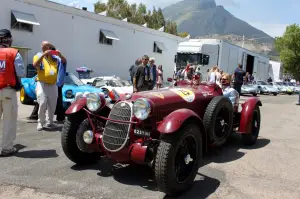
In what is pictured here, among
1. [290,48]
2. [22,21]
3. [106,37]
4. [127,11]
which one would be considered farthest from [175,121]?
[290,48]

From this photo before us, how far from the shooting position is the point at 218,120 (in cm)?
586

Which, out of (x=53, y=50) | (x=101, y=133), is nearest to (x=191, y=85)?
(x=101, y=133)

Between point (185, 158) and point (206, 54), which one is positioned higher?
point (206, 54)

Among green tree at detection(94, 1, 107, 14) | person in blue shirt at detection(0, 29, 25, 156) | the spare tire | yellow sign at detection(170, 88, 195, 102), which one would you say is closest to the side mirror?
the spare tire

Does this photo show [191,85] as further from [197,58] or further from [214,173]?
[197,58]

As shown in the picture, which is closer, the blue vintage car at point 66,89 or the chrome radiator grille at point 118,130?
the chrome radiator grille at point 118,130

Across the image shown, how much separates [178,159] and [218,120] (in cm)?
184

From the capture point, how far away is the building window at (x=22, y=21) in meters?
16.7

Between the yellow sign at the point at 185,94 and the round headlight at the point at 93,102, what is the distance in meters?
1.26

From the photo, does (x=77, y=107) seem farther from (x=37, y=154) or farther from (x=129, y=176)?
(x=37, y=154)

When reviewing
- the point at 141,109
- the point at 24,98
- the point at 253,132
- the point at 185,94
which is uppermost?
the point at 185,94

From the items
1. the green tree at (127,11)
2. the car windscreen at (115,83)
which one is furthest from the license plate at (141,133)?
the green tree at (127,11)

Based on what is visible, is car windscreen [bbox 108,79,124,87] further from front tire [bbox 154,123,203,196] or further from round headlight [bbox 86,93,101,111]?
front tire [bbox 154,123,203,196]

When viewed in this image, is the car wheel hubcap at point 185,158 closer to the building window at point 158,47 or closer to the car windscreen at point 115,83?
the car windscreen at point 115,83
